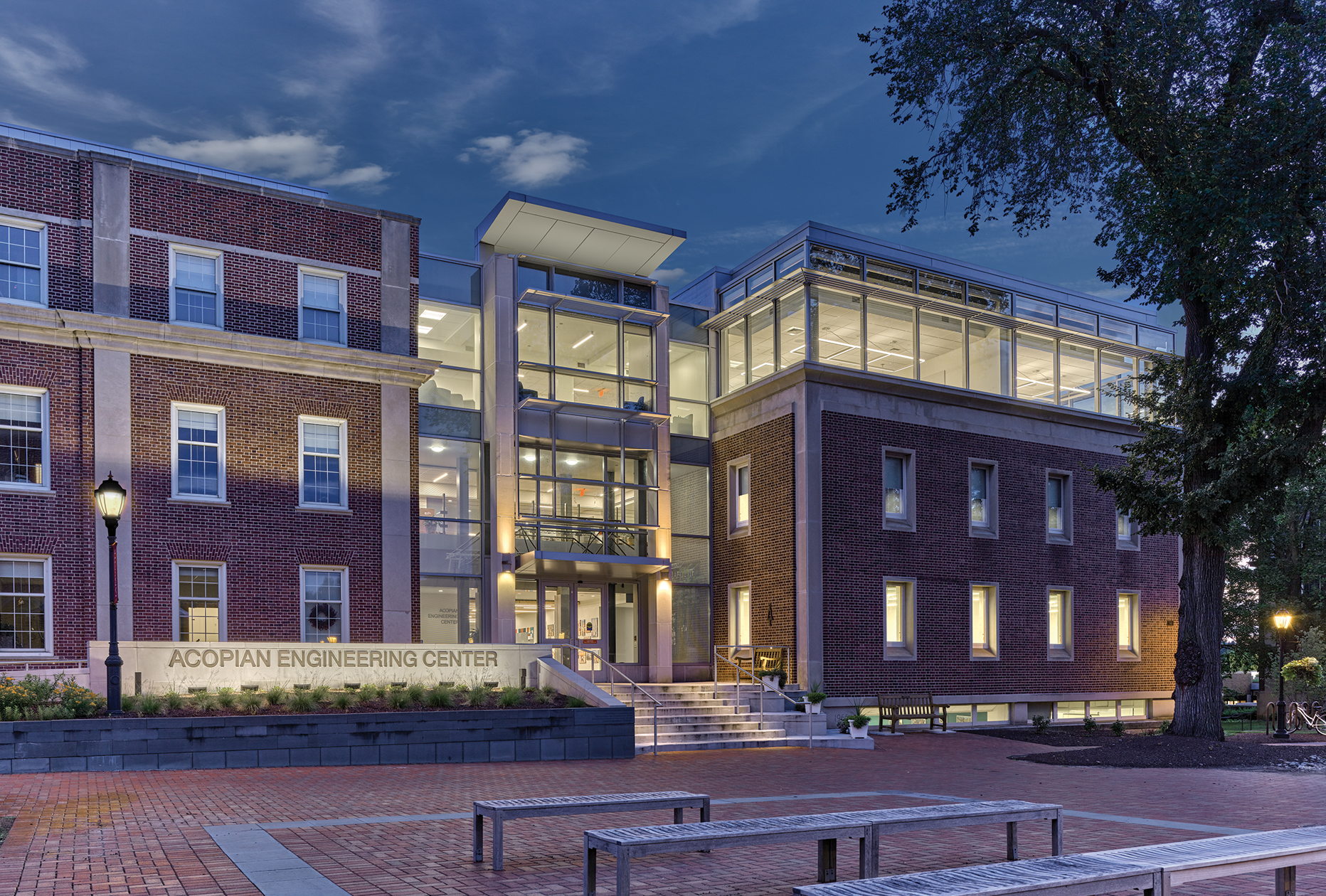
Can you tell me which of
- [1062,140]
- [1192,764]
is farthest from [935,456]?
[1192,764]

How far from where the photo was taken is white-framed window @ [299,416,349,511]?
23.0 meters

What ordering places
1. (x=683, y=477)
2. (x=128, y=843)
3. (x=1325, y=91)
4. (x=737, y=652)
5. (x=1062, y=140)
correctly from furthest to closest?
1. (x=683, y=477)
2. (x=737, y=652)
3. (x=1062, y=140)
4. (x=1325, y=91)
5. (x=128, y=843)

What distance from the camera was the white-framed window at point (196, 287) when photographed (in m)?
22.2

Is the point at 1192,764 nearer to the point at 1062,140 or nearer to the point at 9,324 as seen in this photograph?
the point at 1062,140

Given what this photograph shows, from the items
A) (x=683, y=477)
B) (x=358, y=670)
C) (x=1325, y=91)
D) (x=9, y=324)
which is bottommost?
(x=358, y=670)

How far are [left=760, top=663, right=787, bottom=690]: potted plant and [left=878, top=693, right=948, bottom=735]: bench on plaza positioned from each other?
2380 millimetres

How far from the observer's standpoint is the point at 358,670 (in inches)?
746

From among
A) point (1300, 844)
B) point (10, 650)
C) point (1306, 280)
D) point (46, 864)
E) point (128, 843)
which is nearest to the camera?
point (1300, 844)

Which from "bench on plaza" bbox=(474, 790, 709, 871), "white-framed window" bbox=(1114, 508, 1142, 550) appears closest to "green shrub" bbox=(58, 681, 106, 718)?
"bench on plaza" bbox=(474, 790, 709, 871)

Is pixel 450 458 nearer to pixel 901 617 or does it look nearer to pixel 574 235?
pixel 574 235

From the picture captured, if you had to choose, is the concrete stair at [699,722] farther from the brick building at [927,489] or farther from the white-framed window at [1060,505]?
the white-framed window at [1060,505]

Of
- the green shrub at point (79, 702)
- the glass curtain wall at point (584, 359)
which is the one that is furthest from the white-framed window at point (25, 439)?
the glass curtain wall at point (584, 359)

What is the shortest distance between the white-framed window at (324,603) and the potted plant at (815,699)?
33.6ft

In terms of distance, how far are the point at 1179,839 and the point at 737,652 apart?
59.5ft
